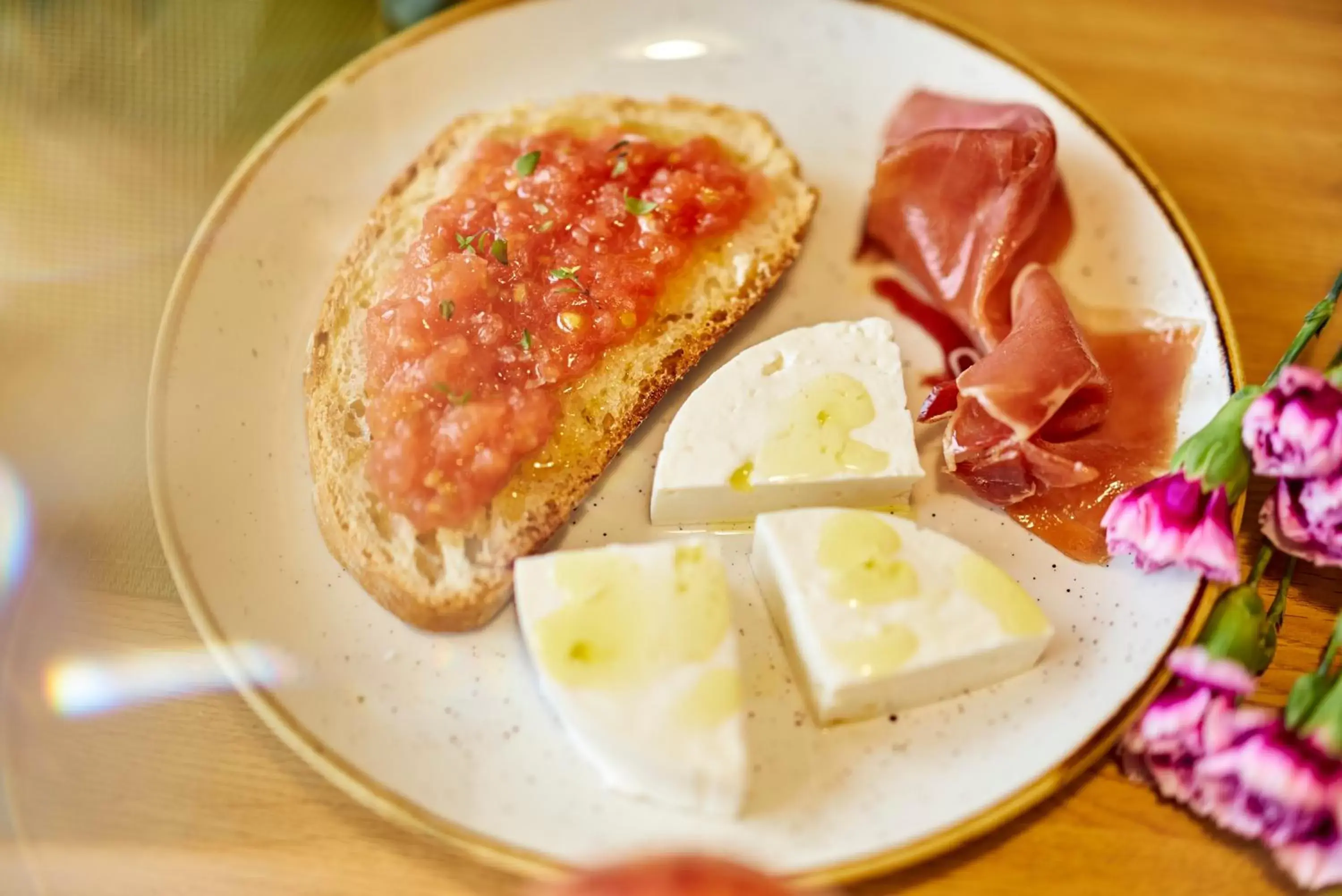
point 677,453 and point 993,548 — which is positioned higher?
point 677,453

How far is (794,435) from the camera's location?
8.32 feet

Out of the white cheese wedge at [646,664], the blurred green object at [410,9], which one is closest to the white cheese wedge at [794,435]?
the white cheese wedge at [646,664]

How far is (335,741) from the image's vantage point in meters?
2.18

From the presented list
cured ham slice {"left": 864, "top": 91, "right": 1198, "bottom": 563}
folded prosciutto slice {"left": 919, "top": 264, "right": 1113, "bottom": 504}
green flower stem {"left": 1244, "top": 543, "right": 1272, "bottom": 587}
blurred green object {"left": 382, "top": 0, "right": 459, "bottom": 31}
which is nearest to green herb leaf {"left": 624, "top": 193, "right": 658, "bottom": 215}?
cured ham slice {"left": 864, "top": 91, "right": 1198, "bottom": 563}

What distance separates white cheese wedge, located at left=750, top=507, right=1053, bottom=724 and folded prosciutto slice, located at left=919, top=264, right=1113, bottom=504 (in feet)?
0.95

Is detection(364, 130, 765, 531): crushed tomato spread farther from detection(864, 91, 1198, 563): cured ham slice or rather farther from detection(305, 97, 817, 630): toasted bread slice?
detection(864, 91, 1198, 563): cured ham slice

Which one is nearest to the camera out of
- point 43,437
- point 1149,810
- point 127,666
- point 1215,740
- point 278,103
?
point 1215,740


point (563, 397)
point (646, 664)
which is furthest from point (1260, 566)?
point (563, 397)

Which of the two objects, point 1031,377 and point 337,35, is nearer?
point 1031,377

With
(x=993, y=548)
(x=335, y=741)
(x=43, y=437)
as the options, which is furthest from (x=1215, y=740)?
(x=43, y=437)

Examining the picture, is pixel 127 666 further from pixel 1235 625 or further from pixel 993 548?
pixel 1235 625

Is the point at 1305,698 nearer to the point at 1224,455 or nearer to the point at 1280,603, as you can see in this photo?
the point at 1280,603

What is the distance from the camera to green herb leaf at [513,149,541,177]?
2836 millimetres

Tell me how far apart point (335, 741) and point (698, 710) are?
780mm
